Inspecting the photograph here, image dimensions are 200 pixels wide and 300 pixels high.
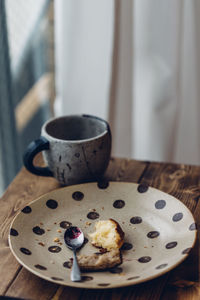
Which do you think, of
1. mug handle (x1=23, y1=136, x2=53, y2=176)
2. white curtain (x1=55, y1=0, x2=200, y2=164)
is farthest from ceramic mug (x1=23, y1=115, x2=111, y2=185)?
white curtain (x1=55, y1=0, x2=200, y2=164)

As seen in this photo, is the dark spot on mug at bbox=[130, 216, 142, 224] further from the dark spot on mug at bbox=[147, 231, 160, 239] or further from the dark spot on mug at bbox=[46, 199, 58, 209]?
the dark spot on mug at bbox=[46, 199, 58, 209]

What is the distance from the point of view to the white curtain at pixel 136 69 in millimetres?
1352

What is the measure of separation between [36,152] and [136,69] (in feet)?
2.06

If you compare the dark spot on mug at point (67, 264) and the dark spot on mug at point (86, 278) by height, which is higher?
the dark spot on mug at point (86, 278)

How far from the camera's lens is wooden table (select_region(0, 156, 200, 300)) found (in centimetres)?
69

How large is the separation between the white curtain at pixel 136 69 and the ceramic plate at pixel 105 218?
0.60 m

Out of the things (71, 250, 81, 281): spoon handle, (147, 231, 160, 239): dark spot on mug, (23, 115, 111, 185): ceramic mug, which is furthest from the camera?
(23, 115, 111, 185): ceramic mug

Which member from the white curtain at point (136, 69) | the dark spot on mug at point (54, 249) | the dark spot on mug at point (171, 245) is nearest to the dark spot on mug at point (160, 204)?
the dark spot on mug at point (171, 245)

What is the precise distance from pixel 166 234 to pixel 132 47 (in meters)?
0.79

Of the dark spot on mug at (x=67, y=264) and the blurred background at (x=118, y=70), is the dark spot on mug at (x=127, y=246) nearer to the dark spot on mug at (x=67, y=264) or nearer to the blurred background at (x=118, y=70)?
the dark spot on mug at (x=67, y=264)

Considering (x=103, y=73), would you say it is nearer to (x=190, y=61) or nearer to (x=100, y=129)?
(x=190, y=61)

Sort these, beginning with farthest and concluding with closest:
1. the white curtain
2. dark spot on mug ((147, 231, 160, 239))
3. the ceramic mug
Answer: the white curtain
the ceramic mug
dark spot on mug ((147, 231, 160, 239))

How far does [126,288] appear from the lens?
0.70m

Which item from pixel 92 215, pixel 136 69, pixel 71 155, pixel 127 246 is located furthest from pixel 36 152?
pixel 136 69
